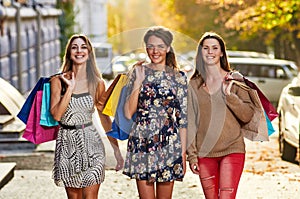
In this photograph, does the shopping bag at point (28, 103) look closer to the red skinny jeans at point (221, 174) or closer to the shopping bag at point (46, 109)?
the shopping bag at point (46, 109)

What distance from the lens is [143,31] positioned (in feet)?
21.8

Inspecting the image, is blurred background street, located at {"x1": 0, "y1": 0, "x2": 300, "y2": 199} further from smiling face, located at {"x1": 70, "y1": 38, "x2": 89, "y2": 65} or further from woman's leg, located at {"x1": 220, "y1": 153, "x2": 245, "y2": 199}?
woman's leg, located at {"x1": 220, "y1": 153, "x2": 245, "y2": 199}

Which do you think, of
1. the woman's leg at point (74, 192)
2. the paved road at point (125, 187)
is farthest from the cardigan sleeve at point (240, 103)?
the paved road at point (125, 187)

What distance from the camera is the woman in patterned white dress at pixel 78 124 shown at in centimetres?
680

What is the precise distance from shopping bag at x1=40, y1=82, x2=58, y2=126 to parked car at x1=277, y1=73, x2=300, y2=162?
7145 millimetres

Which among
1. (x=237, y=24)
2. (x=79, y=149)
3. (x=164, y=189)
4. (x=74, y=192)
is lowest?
(x=237, y=24)

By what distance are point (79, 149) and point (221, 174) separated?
114 centimetres

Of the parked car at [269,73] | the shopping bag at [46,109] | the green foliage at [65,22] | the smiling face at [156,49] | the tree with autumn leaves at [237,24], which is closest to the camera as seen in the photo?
the smiling face at [156,49]

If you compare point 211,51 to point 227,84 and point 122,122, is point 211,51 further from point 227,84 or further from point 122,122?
point 122,122

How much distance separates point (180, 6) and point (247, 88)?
42555 mm

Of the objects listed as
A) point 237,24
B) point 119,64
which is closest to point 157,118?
point 119,64

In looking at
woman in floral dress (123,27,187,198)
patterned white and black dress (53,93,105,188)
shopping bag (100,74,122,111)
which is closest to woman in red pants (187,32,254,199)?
woman in floral dress (123,27,187,198)

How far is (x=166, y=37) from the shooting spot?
658cm

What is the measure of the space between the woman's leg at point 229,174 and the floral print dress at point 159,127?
13.8 inches
